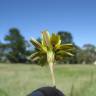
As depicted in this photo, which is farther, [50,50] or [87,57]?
[87,57]

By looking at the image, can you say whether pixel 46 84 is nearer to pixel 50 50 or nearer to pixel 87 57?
pixel 50 50

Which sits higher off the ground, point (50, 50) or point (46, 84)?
point (50, 50)

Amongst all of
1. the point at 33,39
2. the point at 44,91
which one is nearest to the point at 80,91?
the point at 33,39

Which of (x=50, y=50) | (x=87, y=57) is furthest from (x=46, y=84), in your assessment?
(x=87, y=57)

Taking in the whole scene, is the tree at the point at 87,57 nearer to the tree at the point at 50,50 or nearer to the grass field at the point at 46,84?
the grass field at the point at 46,84

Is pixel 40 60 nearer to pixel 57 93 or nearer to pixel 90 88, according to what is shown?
pixel 57 93

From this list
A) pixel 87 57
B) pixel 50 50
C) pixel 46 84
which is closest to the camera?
pixel 50 50

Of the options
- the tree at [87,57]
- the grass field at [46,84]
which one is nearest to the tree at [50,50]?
the grass field at [46,84]

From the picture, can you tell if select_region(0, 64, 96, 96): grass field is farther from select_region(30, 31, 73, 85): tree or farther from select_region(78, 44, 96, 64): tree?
select_region(78, 44, 96, 64): tree
